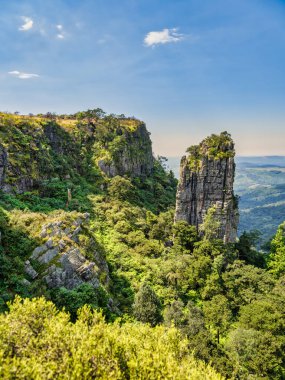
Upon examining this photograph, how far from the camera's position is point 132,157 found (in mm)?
79562

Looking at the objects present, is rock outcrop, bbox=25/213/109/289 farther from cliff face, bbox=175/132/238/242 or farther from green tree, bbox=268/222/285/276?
green tree, bbox=268/222/285/276

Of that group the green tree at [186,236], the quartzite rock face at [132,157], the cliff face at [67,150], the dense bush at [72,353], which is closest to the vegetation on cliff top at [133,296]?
the dense bush at [72,353]

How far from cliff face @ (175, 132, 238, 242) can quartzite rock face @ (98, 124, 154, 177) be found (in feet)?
82.9

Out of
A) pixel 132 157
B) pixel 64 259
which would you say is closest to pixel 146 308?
pixel 64 259

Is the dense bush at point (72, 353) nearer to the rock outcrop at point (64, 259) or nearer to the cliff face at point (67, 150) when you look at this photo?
the rock outcrop at point (64, 259)

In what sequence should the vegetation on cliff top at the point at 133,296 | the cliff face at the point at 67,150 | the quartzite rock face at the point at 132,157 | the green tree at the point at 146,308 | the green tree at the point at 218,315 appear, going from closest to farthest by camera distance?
the vegetation on cliff top at the point at 133,296
the green tree at the point at 146,308
the green tree at the point at 218,315
the cliff face at the point at 67,150
the quartzite rock face at the point at 132,157

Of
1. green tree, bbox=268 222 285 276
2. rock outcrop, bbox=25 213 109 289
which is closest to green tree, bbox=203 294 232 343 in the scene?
rock outcrop, bbox=25 213 109 289

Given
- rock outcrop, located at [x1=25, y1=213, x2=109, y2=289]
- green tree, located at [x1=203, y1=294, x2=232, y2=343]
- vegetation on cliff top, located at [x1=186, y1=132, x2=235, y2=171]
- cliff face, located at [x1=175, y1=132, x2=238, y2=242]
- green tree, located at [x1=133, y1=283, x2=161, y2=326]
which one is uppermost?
→ vegetation on cliff top, located at [x1=186, y1=132, x2=235, y2=171]

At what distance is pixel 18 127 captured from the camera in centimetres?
5888

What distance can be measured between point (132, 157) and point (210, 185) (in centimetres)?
3528

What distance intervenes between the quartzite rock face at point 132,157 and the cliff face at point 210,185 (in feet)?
82.9

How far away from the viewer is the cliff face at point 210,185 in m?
47.3

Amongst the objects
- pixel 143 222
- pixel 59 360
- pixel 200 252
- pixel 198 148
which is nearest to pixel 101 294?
pixel 59 360

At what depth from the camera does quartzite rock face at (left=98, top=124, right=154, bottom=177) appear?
72188mm
